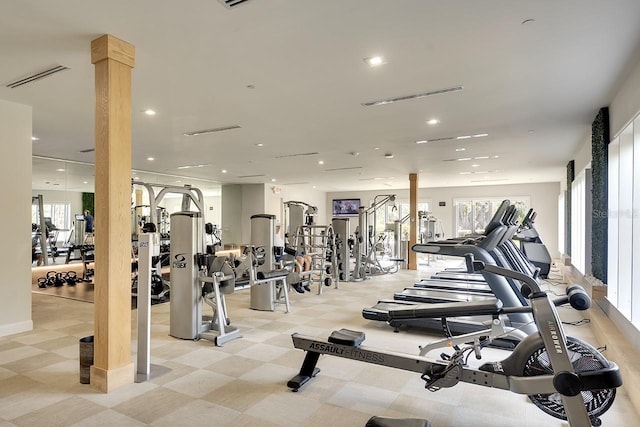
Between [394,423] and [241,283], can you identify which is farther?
[241,283]

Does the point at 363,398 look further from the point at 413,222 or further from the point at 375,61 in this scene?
the point at 413,222

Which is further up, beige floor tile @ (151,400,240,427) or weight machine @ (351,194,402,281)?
weight machine @ (351,194,402,281)

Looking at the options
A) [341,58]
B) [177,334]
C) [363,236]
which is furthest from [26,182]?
[363,236]

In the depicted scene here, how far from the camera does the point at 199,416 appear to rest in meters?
2.63

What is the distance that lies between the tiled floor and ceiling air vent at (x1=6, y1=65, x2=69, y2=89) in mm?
2795

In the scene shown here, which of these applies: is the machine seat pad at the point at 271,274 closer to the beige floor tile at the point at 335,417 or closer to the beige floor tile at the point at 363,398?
the beige floor tile at the point at 363,398

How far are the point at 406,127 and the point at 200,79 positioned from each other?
129 inches

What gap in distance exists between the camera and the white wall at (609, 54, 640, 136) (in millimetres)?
3643

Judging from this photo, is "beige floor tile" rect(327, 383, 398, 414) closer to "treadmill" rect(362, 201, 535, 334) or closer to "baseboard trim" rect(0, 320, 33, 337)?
"treadmill" rect(362, 201, 535, 334)

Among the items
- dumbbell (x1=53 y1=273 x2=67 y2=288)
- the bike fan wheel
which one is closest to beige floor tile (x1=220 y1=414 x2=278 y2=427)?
the bike fan wheel

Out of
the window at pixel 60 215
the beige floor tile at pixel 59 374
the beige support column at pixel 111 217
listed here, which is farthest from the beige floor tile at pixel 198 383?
the window at pixel 60 215

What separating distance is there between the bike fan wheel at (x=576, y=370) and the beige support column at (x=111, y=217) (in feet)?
9.74

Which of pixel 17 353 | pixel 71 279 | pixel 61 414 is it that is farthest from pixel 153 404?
pixel 71 279

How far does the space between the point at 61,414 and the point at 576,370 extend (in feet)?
11.3
